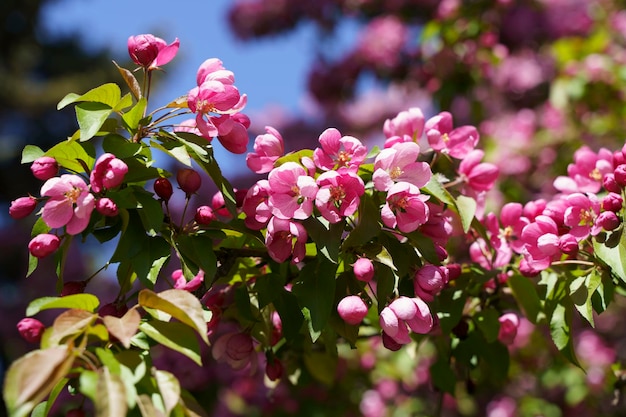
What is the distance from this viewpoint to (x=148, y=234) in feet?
3.10

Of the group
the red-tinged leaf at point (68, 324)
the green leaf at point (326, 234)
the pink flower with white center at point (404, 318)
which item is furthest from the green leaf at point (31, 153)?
the pink flower with white center at point (404, 318)

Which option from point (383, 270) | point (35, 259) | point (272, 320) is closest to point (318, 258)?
point (383, 270)

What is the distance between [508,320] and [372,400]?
1.43m

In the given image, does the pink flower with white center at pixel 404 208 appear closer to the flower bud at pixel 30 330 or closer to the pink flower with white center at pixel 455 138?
the pink flower with white center at pixel 455 138

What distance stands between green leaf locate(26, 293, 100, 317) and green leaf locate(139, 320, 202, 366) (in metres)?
0.06

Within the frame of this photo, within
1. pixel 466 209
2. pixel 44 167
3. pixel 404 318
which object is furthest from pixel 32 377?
pixel 466 209

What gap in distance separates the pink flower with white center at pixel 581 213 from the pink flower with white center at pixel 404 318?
0.85 feet

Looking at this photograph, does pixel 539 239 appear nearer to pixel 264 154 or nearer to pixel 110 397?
pixel 264 154

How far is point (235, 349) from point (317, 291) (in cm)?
20

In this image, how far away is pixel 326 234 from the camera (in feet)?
2.97

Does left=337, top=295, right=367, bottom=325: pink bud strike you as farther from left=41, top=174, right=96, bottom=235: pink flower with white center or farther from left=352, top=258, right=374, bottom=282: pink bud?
left=41, top=174, right=96, bottom=235: pink flower with white center

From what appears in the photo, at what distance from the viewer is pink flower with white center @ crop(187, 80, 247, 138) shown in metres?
0.94

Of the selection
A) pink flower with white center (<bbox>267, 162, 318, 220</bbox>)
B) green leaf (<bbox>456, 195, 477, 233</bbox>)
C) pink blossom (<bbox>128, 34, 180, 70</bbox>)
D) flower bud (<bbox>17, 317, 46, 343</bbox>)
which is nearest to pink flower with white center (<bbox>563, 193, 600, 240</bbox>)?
green leaf (<bbox>456, 195, 477, 233</bbox>)

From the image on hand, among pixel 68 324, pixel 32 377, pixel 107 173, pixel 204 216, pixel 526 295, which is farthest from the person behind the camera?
pixel 526 295
